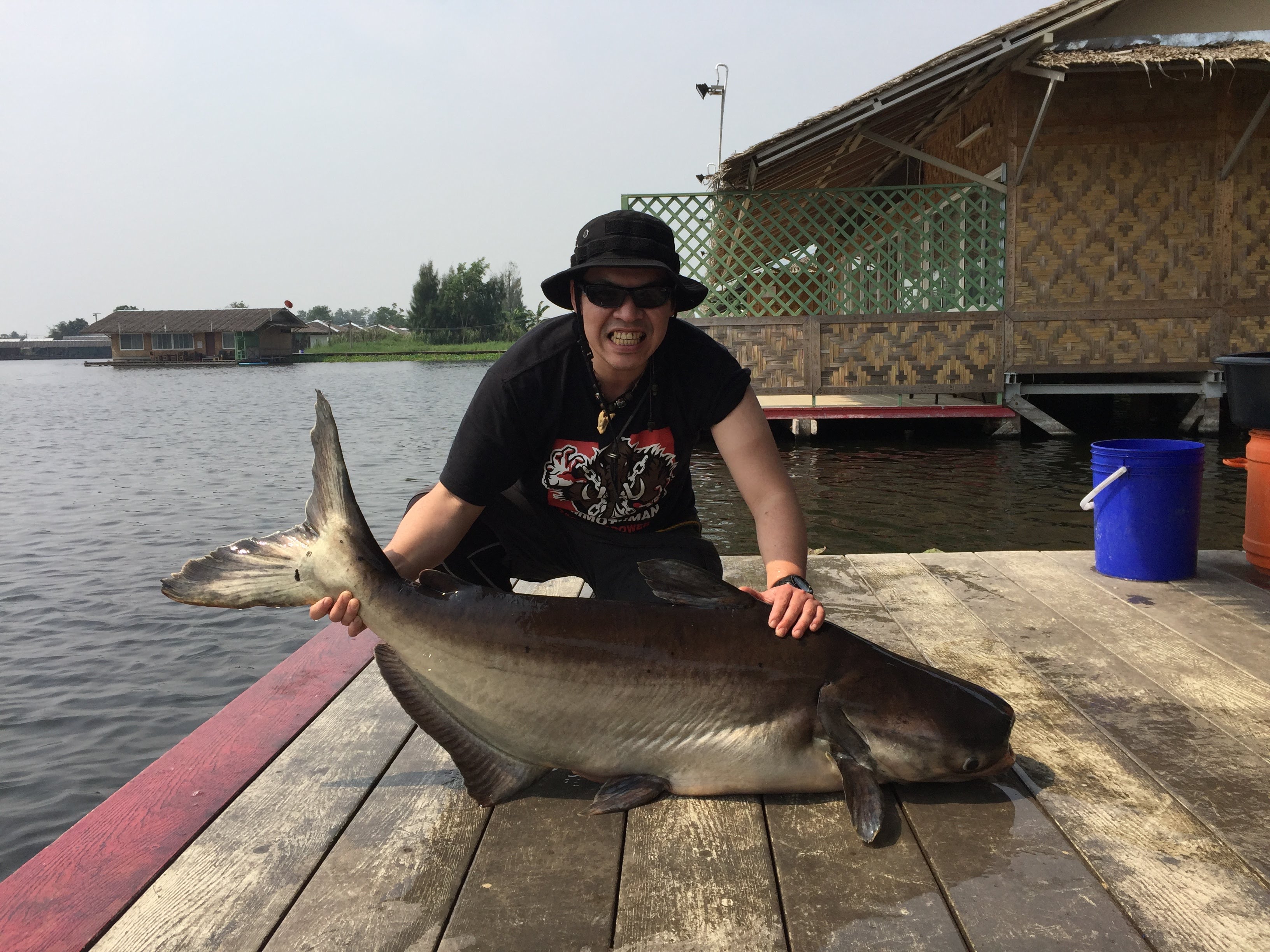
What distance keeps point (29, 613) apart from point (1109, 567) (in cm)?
743

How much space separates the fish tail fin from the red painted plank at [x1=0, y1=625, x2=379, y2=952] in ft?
Result: 1.59

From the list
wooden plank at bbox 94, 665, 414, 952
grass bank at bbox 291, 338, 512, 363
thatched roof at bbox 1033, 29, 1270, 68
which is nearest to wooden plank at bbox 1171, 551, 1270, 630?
wooden plank at bbox 94, 665, 414, 952

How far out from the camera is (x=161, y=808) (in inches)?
98.4

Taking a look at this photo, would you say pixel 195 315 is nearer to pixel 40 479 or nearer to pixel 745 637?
pixel 40 479

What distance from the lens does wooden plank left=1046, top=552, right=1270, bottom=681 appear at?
3.52m

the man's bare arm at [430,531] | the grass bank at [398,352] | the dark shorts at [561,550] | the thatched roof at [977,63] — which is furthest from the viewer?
the grass bank at [398,352]

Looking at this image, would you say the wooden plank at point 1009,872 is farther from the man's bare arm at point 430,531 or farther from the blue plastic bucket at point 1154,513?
the blue plastic bucket at point 1154,513

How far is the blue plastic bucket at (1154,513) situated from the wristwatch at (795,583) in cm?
240

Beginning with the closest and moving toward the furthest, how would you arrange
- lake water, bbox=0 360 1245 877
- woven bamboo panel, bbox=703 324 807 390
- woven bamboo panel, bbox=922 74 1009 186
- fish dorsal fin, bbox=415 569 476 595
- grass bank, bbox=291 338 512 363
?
fish dorsal fin, bbox=415 569 476 595, lake water, bbox=0 360 1245 877, woven bamboo panel, bbox=922 74 1009 186, woven bamboo panel, bbox=703 324 807 390, grass bank, bbox=291 338 512 363

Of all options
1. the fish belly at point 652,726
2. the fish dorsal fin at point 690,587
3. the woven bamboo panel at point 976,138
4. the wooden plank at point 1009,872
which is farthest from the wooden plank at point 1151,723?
the woven bamboo panel at point 976,138

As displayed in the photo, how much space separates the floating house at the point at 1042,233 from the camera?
41.3 feet

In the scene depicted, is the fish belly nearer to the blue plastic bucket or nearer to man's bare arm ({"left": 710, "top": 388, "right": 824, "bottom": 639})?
man's bare arm ({"left": 710, "top": 388, "right": 824, "bottom": 639})

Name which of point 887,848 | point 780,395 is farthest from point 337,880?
point 780,395

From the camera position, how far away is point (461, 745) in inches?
103
